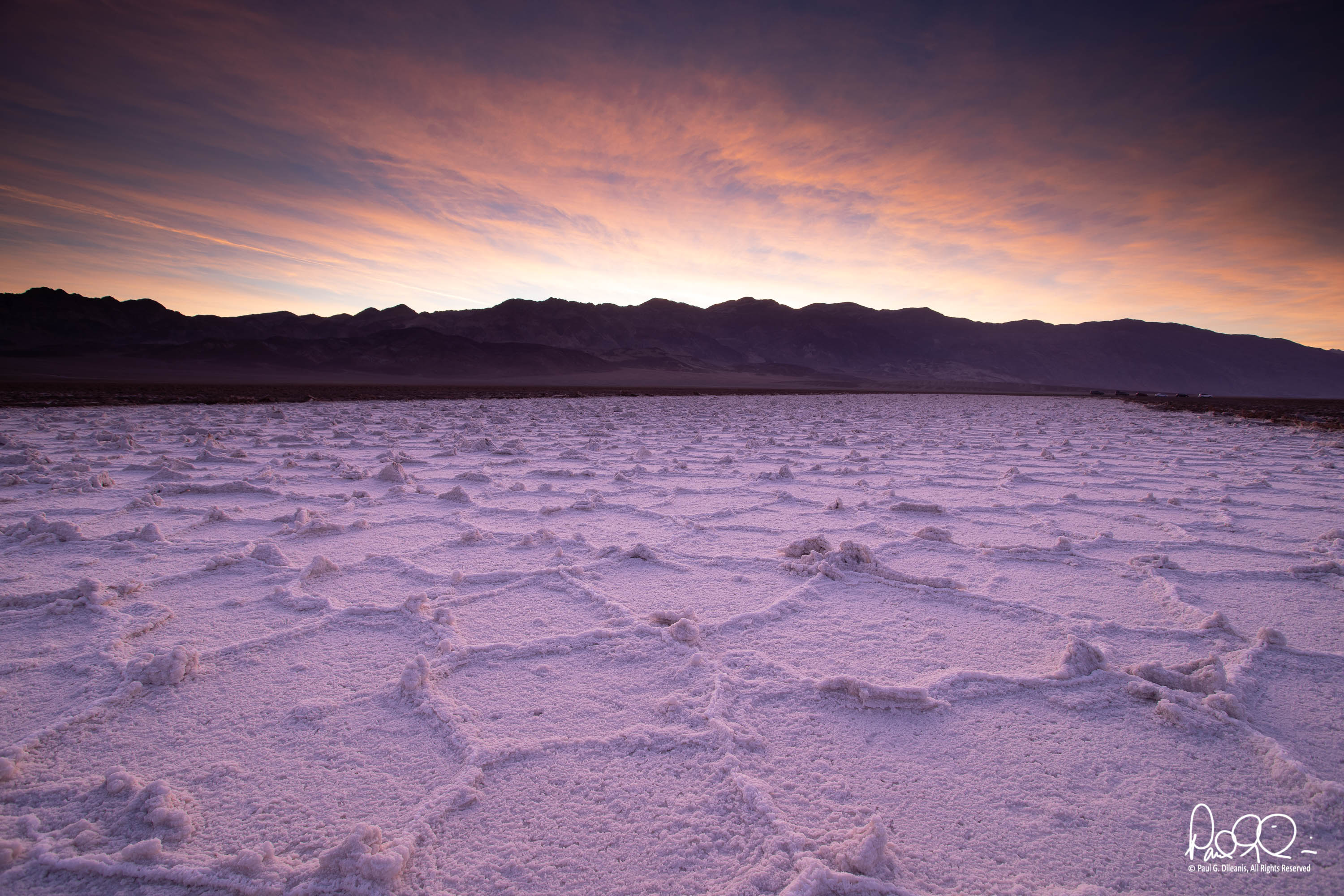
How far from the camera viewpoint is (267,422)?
294 inches

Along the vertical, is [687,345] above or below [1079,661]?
above

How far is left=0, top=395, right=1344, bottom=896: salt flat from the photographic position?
868 mm

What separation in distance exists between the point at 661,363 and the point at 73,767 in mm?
61158

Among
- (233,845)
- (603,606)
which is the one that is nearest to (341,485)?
(603,606)

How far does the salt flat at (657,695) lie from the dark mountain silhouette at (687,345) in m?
46.5

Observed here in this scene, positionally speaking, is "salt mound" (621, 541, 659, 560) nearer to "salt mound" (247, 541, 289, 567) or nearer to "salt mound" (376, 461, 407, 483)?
"salt mound" (247, 541, 289, 567)

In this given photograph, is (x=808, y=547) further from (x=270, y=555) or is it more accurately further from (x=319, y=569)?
(x=270, y=555)

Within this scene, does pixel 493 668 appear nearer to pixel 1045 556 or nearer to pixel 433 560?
pixel 433 560
